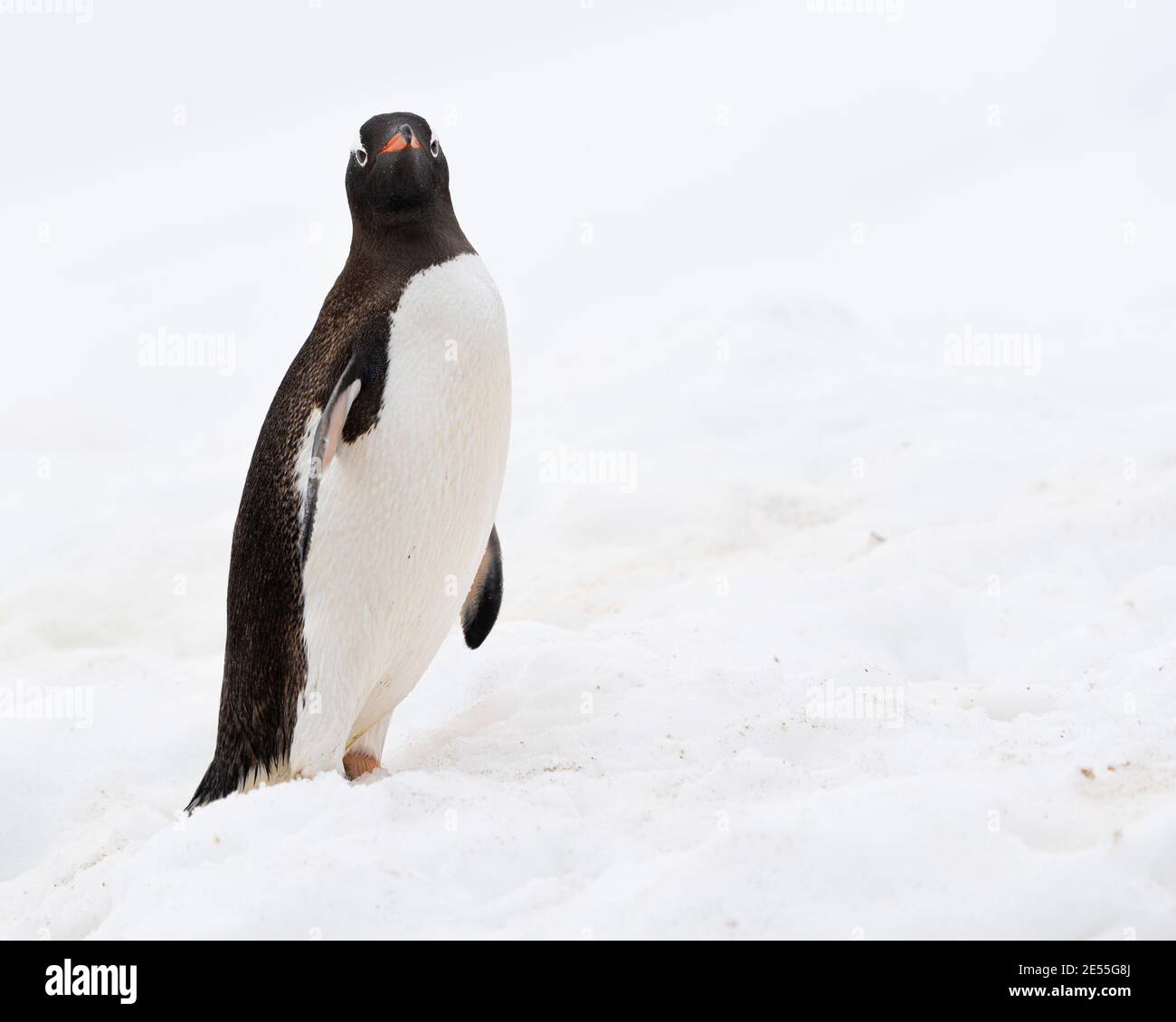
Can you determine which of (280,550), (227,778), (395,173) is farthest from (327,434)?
(227,778)

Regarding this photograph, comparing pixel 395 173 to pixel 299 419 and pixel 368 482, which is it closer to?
pixel 299 419

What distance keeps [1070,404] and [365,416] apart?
516 cm

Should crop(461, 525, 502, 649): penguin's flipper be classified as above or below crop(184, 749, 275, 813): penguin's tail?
above

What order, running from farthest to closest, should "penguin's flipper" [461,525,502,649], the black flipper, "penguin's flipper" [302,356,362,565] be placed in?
"penguin's flipper" [461,525,502,649] < the black flipper < "penguin's flipper" [302,356,362,565]

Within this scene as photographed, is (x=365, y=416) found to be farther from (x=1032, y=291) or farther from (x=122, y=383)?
(x=1032, y=291)

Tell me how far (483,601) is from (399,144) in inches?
48.0

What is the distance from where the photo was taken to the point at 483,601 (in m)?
3.63

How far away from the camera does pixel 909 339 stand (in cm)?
905

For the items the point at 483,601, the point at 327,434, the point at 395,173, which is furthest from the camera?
the point at 483,601

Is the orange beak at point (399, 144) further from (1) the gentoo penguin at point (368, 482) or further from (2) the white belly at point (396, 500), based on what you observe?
(2) the white belly at point (396, 500)

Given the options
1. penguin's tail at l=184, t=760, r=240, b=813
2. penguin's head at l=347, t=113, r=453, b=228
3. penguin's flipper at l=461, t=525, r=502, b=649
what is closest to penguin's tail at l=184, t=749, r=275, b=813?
penguin's tail at l=184, t=760, r=240, b=813

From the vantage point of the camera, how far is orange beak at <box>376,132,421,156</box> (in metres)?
3.10

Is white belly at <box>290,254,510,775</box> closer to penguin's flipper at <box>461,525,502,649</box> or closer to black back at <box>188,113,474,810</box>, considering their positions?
black back at <box>188,113,474,810</box>
